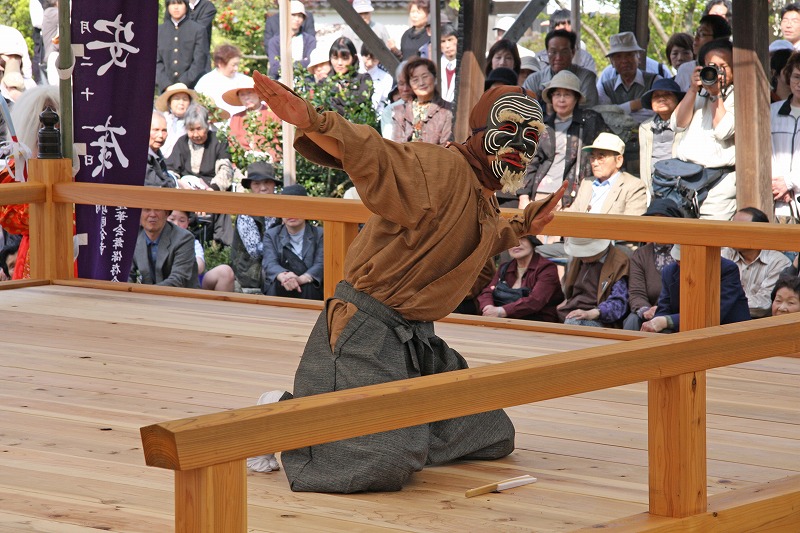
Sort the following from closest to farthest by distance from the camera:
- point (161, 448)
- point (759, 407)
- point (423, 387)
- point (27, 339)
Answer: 1. point (161, 448)
2. point (423, 387)
3. point (759, 407)
4. point (27, 339)

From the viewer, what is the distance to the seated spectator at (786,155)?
6.70 meters

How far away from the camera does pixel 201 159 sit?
881 cm

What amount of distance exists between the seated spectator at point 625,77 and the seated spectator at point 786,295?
6.77 ft

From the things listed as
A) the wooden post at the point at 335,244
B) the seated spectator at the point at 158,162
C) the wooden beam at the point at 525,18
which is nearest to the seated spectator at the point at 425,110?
the wooden beam at the point at 525,18

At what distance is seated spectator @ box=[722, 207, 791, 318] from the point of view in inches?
239

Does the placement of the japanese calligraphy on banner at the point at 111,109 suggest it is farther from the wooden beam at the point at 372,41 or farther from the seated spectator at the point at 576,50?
the wooden beam at the point at 372,41

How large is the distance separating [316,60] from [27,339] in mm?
4868

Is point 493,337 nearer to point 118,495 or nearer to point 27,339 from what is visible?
point 27,339

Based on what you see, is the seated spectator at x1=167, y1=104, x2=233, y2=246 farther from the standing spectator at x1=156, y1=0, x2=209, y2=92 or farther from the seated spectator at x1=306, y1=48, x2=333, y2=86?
the standing spectator at x1=156, y1=0, x2=209, y2=92

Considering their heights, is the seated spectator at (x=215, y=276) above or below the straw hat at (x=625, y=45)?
below

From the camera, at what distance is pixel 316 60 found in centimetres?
961

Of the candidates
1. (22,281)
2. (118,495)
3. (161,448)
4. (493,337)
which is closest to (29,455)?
(118,495)

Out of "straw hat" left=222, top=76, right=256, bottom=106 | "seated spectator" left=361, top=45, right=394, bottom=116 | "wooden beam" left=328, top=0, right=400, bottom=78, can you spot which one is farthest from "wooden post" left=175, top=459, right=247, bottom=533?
"straw hat" left=222, top=76, right=256, bottom=106

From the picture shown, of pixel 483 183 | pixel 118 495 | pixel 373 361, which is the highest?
pixel 483 183
